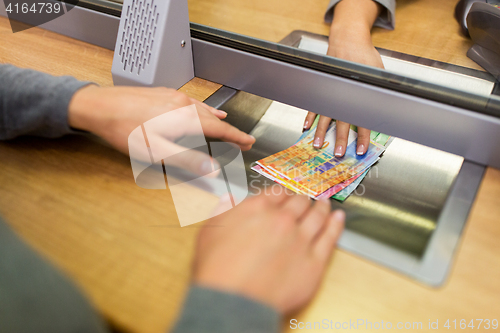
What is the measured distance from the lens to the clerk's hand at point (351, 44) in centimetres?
86

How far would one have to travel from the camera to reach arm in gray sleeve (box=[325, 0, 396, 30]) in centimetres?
109

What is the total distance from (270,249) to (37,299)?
0.29m

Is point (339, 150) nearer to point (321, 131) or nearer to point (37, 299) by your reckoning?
point (321, 131)

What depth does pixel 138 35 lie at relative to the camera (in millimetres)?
783

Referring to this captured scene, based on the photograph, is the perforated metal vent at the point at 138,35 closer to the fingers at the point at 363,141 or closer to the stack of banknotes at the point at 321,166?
the stack of banknotes at the point at 321,166

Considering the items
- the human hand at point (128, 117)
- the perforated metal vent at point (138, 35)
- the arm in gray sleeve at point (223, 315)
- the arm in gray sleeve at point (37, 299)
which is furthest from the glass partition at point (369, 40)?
the arm in gray sleeve at point (37, 299)

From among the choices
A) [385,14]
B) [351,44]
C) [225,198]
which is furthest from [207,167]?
[385,14]

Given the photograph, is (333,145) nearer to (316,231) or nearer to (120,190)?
(316,231)

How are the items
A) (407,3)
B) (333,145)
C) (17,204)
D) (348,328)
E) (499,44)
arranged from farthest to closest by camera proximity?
(407,3), (333,145), (499,44), (17,204), (348,328)

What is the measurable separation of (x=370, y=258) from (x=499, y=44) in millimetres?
643

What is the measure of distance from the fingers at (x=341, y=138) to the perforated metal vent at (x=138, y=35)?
50 centimetres

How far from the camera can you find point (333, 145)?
898mm

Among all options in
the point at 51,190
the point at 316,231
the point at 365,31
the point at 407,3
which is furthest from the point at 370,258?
the point at 407,3

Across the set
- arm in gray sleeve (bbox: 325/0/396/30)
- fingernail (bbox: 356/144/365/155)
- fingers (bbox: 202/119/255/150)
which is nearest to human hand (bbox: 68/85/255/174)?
fingers (bbox: 202/119/255/150)
